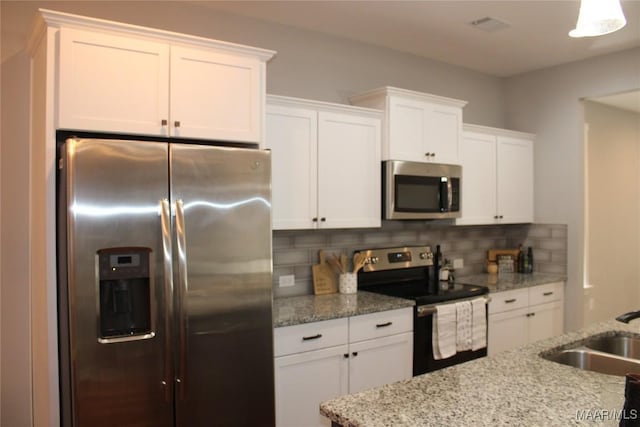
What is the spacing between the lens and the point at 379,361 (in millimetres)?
2979

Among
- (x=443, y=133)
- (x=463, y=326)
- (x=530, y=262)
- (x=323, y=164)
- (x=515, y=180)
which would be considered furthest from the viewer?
(x=530, y=262)

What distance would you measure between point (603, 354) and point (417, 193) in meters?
1.79

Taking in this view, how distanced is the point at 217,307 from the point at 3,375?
4.14 feet

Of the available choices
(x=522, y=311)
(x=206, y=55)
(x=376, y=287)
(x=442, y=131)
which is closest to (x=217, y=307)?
(x=206, y=55)

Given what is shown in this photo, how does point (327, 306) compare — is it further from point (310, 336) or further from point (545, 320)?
point (545, 320)

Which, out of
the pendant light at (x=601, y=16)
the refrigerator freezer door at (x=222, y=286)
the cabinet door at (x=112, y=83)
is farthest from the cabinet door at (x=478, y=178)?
the cabinet door at (x=112, y=83)

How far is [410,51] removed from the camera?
3984 millimetres

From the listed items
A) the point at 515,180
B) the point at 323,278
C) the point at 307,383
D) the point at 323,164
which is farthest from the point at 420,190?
the point at 307,383

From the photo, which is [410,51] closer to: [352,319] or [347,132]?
[347,132]

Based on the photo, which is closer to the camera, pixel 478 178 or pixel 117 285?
pixel 117 285

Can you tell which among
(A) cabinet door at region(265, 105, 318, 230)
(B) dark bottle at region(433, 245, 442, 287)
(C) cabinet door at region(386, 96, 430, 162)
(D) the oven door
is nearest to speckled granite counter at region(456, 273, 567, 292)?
(B) dark bottle at region(433, 245, 442, 287)

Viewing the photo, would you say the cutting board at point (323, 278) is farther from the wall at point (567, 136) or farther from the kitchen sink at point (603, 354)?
the wall at point (567, 136)

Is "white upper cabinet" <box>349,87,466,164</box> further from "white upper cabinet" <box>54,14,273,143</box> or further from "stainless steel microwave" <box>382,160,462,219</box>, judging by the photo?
"white upper cabinet" <box>54,14,273,143</box>

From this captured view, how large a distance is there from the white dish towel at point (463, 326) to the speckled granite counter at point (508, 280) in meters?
0.42
